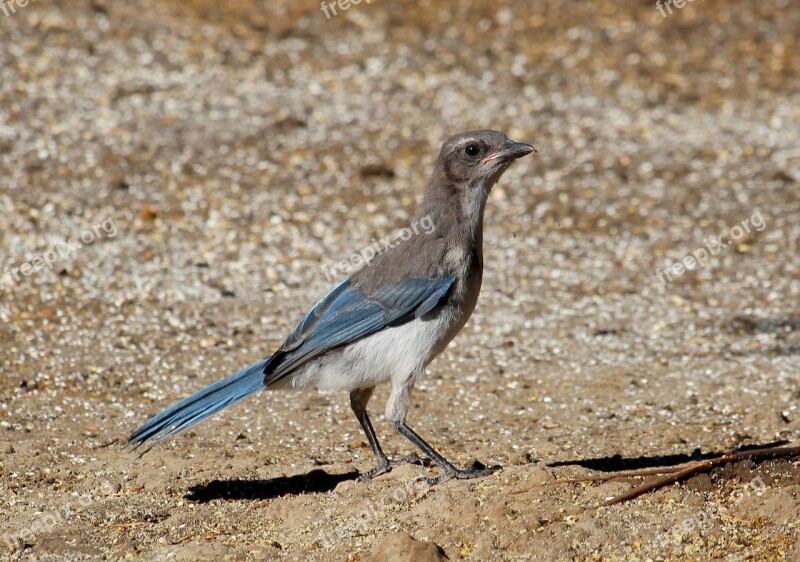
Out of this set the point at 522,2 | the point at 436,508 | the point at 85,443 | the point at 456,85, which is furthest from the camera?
the point at 522,2

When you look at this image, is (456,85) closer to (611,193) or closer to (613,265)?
(611,193)

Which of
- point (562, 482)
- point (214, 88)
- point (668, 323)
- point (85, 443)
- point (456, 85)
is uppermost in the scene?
point (214, 88)

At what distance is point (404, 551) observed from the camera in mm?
4727

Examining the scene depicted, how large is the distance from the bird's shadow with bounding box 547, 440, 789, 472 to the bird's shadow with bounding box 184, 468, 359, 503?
1.28 m

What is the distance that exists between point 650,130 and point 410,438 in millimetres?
6889

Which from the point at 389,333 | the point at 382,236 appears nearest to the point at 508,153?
the point at 389,333

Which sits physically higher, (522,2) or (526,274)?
(522,2)

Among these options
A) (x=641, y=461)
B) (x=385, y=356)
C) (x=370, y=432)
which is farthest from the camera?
(x=641, y=461)

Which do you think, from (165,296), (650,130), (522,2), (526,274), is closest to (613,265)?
(526,274)

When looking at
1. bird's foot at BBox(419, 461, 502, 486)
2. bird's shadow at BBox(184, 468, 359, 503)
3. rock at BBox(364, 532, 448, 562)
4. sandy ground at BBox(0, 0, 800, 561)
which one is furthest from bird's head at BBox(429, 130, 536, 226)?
rock at BBox(364, 532, 448, 562)

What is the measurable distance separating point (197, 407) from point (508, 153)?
223 centimetres

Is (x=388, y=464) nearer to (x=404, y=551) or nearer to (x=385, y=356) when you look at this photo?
(x=385, y=356)

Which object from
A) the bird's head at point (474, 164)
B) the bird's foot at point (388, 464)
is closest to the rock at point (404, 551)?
the bird's foot at point (388, 464)

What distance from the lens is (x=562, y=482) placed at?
536cm
